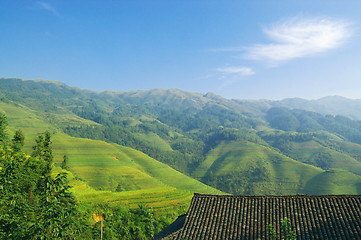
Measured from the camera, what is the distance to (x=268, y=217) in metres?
22.5

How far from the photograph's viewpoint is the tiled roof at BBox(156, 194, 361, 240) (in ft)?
67.7

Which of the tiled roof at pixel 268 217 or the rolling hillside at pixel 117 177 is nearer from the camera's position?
the tiled roof at pixel 268 217

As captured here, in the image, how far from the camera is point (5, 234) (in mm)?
9266

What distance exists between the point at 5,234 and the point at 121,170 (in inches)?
5794

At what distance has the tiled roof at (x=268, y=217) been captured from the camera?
20625 mm

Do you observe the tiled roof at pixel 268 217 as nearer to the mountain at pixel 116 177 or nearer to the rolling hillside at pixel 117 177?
the mountain at pixel 116 177

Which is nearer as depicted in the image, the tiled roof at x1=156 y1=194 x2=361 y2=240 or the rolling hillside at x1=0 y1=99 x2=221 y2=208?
the tiled roof at x1=156 y1=194 x2=361 y2=240

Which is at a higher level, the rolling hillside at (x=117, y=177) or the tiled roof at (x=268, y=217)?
the tiled roof at (x=268, y=217)

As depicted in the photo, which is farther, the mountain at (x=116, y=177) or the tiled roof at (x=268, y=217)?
the mountain at (x=116, y=177)

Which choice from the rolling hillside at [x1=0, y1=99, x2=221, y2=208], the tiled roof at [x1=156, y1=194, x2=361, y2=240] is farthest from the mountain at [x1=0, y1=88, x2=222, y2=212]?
the tiled roof at [x1=156, y1=194, x2=361, y2=240]

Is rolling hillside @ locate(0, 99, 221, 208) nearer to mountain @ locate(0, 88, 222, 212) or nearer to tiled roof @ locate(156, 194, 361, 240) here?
mountain @ locate(0, 88, 222, 212)

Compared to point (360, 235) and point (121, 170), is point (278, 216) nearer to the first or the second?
point (360, 235)

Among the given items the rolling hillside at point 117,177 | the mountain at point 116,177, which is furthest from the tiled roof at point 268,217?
the rolling hillside at point 117,177

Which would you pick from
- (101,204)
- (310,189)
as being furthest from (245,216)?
(310,189)
